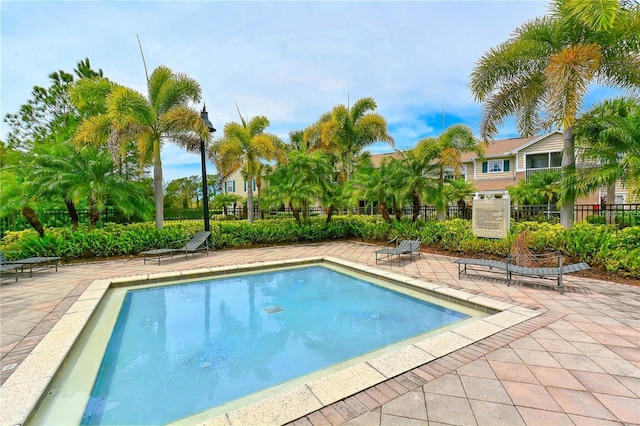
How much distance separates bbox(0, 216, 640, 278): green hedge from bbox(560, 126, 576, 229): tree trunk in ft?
1.24

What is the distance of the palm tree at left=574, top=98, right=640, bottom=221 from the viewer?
277 inches

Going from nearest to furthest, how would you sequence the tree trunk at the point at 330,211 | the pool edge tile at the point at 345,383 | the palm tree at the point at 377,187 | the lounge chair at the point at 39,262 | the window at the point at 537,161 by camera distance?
the pool edge tile at the point at 345,383, the lounge chair at the point at 39,262, the palm tree at the point at 377,187, the tree trunk at the point at 330,211, the window at the point at 537,161

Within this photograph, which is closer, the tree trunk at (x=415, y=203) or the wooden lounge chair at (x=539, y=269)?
the wooden lounge chair at (x=539, y=269)

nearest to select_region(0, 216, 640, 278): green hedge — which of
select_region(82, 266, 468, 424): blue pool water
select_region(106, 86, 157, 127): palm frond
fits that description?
select_region(106, 86, 157, 127): palm frond

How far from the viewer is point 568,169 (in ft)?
27.8

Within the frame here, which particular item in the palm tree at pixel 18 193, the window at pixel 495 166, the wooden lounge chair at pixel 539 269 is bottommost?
the wooden lounge chair at pixel 539 269

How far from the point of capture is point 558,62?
24.4 ft

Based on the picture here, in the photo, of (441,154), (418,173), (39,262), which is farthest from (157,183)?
(441,154)

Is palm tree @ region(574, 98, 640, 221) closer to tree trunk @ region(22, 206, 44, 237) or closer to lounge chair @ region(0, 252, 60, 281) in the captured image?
lounge chair @ region(0, 252, 60, 281)

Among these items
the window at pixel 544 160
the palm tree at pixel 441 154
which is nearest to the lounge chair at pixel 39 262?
the palm tree at pixel 441 154

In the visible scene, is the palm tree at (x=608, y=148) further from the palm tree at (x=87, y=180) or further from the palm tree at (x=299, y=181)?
the palm tree at (x=87, y=180)

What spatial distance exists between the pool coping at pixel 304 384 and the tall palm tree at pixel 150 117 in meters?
6.99

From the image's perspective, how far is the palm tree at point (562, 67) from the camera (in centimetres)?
725

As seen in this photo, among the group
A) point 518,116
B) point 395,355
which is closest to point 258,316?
point 395,355
